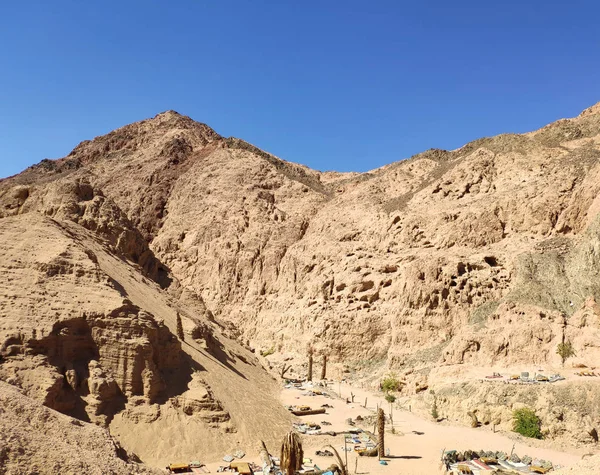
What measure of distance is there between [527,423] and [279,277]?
3324 centimetres

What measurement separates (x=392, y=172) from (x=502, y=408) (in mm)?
39823

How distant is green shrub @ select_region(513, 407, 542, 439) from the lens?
77.2 ft

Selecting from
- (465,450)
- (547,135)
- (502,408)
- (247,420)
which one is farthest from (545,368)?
(547,135)

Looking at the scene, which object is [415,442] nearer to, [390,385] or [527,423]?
[527,423]

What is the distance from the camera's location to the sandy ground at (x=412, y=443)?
67.1 ft

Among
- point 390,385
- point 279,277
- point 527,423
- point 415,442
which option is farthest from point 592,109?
point 415,442

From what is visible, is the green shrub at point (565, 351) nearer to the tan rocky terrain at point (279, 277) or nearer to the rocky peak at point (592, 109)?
the tan rocky terrain at point (279, 277)

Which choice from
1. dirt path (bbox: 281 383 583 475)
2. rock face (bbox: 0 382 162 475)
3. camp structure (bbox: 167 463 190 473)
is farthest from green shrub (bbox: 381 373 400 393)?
rock face (bbox: 0 382 162 475)

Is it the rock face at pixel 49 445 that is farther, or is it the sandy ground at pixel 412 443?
the sandy ground at pixel 412 443

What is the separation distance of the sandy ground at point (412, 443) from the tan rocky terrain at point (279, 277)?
4.67ft

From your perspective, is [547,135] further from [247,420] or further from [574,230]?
[247,420]

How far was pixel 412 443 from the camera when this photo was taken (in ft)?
78.9

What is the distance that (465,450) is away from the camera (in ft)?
72.2

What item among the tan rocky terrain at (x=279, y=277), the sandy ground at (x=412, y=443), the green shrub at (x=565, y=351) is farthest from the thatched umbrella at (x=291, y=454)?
the green shrub at (x=565, y=351)
